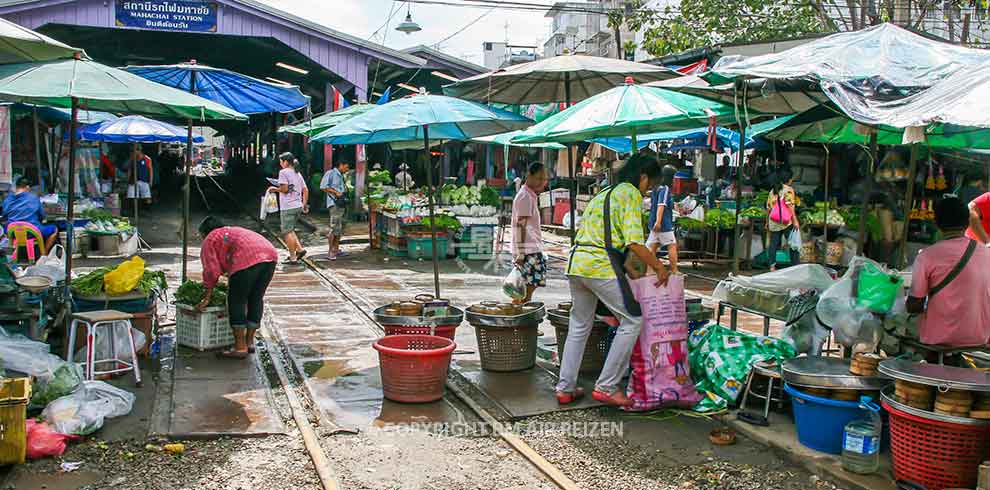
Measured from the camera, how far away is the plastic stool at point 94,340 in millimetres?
6738

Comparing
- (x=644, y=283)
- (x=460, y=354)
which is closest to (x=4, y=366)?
(x=460, y=354)

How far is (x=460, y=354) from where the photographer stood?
8398mm

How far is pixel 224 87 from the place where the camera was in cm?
999

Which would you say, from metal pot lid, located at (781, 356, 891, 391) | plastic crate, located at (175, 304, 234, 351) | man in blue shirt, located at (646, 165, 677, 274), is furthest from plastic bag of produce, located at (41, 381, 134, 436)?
metal pot lid, located at (781, 356, 891, 391)

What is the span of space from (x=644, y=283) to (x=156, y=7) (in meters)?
16.2

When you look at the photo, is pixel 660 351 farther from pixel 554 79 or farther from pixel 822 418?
pixel 554 79

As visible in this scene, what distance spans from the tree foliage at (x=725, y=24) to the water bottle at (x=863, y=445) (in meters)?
17.0

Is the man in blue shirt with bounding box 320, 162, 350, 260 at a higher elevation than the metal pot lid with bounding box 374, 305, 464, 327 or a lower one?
higher

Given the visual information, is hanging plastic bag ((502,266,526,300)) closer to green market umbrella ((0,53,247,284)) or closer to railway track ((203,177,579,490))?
railway track ((203,177,579,490))

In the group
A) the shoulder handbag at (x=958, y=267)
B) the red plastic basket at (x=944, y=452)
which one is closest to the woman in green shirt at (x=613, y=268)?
the shoulder handbag at (x=958, y=267)

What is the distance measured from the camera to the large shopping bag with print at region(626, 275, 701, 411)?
6340 mm

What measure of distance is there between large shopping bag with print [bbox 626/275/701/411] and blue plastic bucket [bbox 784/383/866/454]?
1066 mm

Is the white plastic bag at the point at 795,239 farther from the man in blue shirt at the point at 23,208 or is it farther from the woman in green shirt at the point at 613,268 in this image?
the man in blue shirt at the point at 23,208

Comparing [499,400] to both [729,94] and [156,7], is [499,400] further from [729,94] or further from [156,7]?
[156,7]
